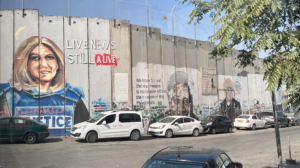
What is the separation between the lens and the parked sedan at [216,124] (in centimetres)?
2172

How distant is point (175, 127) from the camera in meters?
19.0

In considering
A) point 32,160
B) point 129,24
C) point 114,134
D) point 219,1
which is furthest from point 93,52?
point 219,1

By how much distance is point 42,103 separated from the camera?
59.3ft

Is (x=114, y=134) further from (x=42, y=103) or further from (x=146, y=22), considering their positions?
(x=146, y=22)

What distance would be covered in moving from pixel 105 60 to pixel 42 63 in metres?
4.52

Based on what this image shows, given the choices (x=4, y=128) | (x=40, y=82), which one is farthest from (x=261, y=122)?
(x=4, y=128)

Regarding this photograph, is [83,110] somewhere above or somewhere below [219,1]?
below

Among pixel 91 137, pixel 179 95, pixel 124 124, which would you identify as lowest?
pixel 91 137

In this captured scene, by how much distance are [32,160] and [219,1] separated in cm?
866

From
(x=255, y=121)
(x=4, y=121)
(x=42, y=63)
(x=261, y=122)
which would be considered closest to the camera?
(x=4, y=121)

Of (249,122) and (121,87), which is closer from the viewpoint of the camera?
(121,87)

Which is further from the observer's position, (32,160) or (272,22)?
(32,160)

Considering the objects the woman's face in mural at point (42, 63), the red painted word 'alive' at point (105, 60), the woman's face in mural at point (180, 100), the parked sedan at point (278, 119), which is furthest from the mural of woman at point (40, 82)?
the parked sedan at point (278, 119)

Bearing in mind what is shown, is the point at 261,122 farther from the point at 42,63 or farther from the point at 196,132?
the point at 42,63
